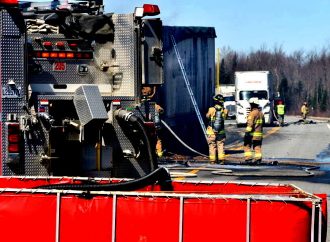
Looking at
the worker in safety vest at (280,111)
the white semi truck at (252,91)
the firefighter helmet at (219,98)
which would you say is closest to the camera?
the firefighter helmet at (219,98)

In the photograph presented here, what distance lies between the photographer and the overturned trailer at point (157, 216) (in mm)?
6180

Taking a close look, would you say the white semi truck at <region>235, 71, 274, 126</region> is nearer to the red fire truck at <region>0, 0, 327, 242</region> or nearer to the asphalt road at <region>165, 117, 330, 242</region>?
the asphalt road at <region>165, 117, 330, 242</region>

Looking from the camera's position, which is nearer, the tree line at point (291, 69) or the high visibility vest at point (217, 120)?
the high visibility vest at point (217, 120)

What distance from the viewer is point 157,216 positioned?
625cm

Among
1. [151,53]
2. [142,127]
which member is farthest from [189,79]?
[142,127]

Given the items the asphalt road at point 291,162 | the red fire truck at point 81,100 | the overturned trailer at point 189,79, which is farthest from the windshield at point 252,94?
the red fire truck at point 81,100

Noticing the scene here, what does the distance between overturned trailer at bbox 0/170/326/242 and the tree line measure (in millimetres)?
93514

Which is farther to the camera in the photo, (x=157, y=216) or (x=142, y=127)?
(x=142, y=127)

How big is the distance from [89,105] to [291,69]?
404 feet

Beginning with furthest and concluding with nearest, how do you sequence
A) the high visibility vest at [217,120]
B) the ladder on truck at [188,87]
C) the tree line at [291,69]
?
the tree line at [291,69] < the ladder on truck at [188,87] < the high visibility vest at [217,120]

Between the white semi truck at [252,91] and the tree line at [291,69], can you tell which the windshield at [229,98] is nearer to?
the white semi truck at [252,91]

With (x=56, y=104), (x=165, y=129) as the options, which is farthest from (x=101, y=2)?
(x=165, y=129)

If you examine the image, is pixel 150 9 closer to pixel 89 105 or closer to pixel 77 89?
pixel 77 89

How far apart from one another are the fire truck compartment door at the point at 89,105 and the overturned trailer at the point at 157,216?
3.13 m
